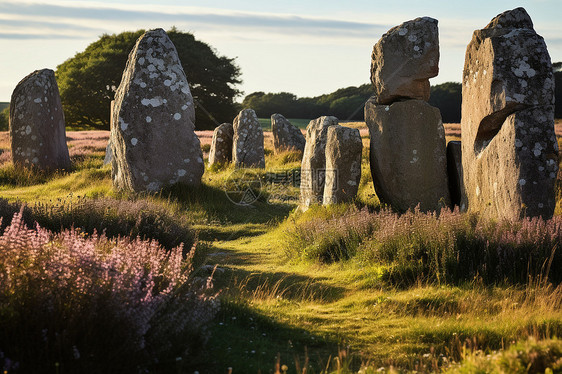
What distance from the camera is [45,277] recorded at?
4391mm

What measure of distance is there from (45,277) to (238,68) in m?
43.2

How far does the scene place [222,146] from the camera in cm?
2266

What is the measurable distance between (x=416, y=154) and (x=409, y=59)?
183cm

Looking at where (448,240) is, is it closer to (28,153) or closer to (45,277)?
(45,277)

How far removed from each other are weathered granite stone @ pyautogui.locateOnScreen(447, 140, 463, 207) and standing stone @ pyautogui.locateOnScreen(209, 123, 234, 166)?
11.9 meters

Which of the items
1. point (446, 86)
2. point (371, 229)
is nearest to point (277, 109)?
point (446, 86)

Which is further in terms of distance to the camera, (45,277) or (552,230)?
(552,230)

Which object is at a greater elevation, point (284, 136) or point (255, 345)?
point (284, 136)

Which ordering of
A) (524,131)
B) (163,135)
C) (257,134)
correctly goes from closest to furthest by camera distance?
(524,131) < (163,135) < (257,134)

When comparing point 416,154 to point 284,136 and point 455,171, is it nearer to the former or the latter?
point 455,171

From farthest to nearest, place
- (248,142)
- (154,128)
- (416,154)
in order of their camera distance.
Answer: (248,142)
(154,128)
(416,154)

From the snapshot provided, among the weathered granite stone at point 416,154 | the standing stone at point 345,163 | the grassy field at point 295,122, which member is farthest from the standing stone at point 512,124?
the grassy field at point 295,122

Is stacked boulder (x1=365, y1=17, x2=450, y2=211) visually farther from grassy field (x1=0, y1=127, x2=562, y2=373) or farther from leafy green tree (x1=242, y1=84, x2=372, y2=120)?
leafy green tree (x1=242, y1=84, x2=372, y2=120)

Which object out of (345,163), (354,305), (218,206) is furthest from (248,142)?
(354,305)
